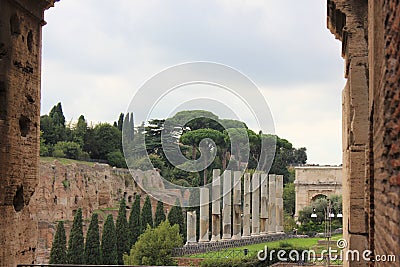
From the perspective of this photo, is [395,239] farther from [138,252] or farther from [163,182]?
[163,182]

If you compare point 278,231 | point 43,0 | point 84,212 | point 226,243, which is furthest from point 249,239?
A: point 43,0

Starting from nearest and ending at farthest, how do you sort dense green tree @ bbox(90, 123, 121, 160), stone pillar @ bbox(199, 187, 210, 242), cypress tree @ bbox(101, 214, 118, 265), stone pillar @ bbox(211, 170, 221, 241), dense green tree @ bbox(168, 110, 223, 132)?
cypress tree @ bbox(101, 214, 118, 265) → stone pillar @ bbox(199, 187, 210, 242) → stone pillar @ bbox(211, 170, 221, 241) → dense green tree @ bbox(168, 110, 223, 132) → dense green tree @ bbox(90, 123, 121, 160)

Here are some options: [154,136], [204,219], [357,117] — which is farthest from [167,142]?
[357,117]

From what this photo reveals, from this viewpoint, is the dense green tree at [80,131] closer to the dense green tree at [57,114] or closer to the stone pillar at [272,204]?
the dense green tree at [57,114]

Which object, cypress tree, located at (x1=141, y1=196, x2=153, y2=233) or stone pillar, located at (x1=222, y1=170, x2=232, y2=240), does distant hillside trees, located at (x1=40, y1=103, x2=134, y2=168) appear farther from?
stone pillar, located at (x1=222, y1=170, x2=232, y2=240)

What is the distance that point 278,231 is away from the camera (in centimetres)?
3130

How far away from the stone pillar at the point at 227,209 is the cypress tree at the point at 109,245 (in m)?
4.82

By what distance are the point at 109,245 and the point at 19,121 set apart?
60.9ft

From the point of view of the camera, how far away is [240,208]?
29312 millimetres

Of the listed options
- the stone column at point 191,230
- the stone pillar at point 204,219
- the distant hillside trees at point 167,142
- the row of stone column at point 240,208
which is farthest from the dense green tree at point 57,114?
the stone column at point 191,230

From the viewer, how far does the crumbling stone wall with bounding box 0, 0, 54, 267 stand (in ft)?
18.8

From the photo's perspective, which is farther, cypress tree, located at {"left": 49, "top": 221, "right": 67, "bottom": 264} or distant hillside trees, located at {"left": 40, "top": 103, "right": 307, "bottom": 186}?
distant hillside trees, located at {"left": 40, "top": 103, "right": 307, "bottom": 186}

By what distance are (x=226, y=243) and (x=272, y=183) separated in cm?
542

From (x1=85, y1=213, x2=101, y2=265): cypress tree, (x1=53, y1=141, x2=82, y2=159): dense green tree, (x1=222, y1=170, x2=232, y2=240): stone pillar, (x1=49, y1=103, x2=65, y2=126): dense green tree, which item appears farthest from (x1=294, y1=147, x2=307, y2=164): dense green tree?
(x1=85, y1=213, x2=101, y2=265): cypress tree
